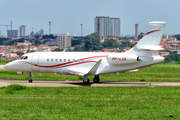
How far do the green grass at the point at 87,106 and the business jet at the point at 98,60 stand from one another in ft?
27.5

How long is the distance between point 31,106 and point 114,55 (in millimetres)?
16580

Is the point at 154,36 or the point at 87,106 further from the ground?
the point at 154,36

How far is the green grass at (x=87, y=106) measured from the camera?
1702cm

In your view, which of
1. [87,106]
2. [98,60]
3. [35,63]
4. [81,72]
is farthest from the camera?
[35,63]

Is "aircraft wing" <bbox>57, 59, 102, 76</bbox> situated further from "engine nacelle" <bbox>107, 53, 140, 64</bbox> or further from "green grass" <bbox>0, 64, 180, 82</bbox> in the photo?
"green grass" <bbox>0, 64, 180, 82</bbox>

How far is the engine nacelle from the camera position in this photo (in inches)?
1377

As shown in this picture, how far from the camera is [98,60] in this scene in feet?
118

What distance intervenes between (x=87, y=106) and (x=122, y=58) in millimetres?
15666

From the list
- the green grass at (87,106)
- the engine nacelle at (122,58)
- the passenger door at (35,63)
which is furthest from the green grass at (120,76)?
the green grass at (87,106)

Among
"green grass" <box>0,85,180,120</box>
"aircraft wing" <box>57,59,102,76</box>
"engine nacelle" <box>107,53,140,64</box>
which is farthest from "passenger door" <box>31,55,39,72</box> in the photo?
"green grass" <box>0,85,180,120</box>

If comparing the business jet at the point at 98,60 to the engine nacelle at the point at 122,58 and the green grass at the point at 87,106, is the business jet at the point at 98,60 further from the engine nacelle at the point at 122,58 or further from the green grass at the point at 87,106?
the green grass at the point at 87,106

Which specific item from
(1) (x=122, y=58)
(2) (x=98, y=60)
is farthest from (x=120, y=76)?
(1) (x=122, y=58)

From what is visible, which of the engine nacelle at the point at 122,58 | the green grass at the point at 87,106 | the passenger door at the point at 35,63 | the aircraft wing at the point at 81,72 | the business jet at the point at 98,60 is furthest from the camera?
the passenger door at the point at 35,63

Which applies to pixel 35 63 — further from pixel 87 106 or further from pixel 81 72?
pixel 87 106
